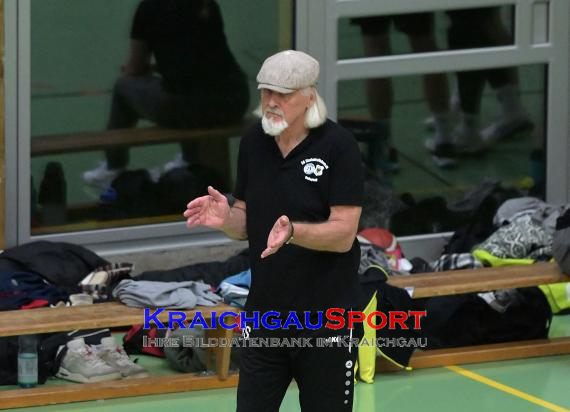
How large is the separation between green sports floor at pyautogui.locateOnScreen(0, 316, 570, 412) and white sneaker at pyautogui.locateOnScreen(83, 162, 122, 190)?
1.37m

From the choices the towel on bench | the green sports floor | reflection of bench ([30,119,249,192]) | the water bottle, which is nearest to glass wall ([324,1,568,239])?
reflection of bench ([30,119,249,192])

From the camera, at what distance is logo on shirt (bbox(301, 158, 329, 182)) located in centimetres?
520

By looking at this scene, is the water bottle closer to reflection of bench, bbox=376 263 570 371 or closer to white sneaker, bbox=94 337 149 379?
white sneaker, bbox=94 337 149 379

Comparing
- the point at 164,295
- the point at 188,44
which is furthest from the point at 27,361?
the point at 188,44

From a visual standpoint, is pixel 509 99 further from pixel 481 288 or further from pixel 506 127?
pixel 481 288

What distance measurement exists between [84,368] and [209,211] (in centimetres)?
266

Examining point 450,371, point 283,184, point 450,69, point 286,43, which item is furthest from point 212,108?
point 283,184

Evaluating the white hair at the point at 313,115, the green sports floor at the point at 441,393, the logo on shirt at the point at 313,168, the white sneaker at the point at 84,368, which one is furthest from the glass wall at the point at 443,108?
the logo on shirt at the point at 313,168

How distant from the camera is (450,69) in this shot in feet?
31.8

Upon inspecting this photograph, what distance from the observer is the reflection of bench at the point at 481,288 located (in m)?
8.01

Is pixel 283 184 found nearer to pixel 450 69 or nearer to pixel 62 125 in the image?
pixel 62 125

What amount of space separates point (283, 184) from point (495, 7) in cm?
497

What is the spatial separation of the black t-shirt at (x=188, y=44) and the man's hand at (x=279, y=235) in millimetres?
4160

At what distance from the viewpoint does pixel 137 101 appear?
8945 millimetres
